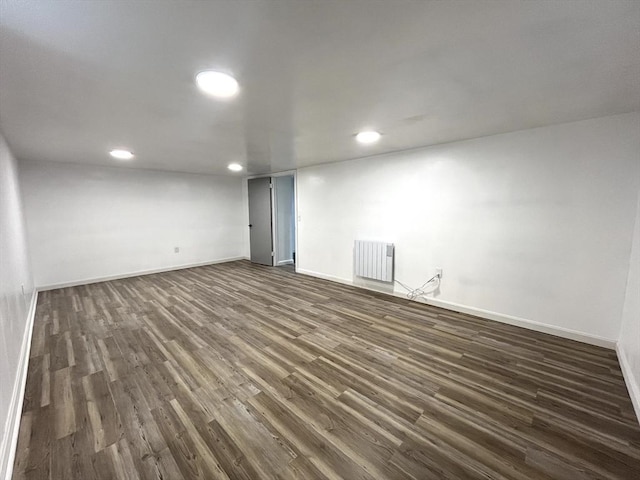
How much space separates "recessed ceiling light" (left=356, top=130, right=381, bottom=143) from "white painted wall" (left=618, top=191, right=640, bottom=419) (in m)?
2.45

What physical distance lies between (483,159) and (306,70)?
2.55 m

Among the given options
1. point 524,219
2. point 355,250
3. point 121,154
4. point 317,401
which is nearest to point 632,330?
point 524,219

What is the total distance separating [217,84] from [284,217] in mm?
4696

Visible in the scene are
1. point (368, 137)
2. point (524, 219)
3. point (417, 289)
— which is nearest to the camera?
point (524, 219)

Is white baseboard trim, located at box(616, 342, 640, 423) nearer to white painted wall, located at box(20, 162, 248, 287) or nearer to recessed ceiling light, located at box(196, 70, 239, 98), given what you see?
recessed ceiling light, located at box(196, 70, 239, 98)

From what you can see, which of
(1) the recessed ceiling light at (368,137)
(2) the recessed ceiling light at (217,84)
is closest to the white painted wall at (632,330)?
(1) the recessed ceiling light at (368,137)

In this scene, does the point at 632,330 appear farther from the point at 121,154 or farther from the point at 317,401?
the point at 121,154

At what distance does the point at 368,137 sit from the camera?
291 centimetres

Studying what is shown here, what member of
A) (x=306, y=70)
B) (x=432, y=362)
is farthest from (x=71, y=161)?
(x=432, y=362)

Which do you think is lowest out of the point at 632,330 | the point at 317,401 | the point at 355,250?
the point at 317,401

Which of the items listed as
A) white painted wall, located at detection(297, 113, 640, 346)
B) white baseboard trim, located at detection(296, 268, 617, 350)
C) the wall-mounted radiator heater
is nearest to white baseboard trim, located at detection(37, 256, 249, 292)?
the wall-mounted radiator heater

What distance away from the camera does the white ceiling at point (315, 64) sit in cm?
104

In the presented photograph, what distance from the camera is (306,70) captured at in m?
1.47

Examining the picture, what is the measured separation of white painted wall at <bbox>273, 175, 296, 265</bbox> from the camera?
609 centimetres
